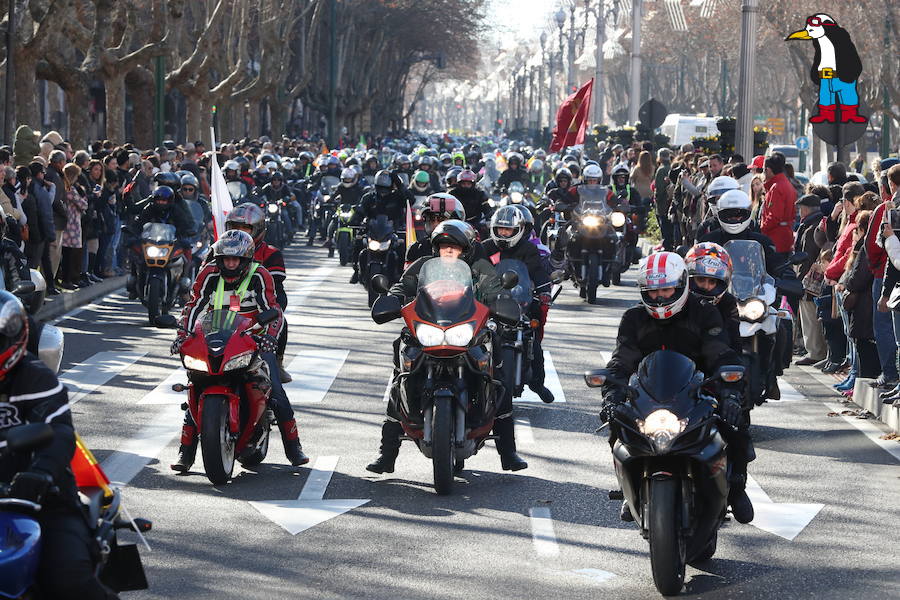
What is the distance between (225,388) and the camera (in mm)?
9703

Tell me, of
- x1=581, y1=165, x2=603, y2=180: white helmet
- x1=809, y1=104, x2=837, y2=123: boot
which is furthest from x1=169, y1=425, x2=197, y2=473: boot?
x1=581, y1=165, x2=603, y2=180: white helmet

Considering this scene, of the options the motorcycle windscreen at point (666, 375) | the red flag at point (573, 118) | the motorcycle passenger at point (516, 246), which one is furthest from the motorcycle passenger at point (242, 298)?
the red flag at point (573, 118)

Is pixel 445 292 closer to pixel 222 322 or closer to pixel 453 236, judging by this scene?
pixel 453 236

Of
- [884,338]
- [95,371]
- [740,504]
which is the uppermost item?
[884,338]

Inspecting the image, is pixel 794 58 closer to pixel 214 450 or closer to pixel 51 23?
pixel 51 23

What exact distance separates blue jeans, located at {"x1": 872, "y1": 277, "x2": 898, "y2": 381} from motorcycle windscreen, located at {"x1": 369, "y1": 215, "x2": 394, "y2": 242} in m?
8.30

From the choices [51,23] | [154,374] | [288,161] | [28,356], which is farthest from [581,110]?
[28,356]

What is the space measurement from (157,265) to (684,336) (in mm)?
10893

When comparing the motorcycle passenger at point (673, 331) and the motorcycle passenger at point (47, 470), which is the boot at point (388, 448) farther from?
the motorcycle passenger at point (47, 470)

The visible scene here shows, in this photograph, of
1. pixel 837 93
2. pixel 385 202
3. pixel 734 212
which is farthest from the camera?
pixel 385 202

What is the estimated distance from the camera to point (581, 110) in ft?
114

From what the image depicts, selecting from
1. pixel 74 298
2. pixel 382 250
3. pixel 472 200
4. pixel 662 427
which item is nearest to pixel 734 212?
pixel 662 427

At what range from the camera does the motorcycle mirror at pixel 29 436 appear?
5.30 meters

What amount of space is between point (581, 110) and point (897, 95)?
1749 cm
